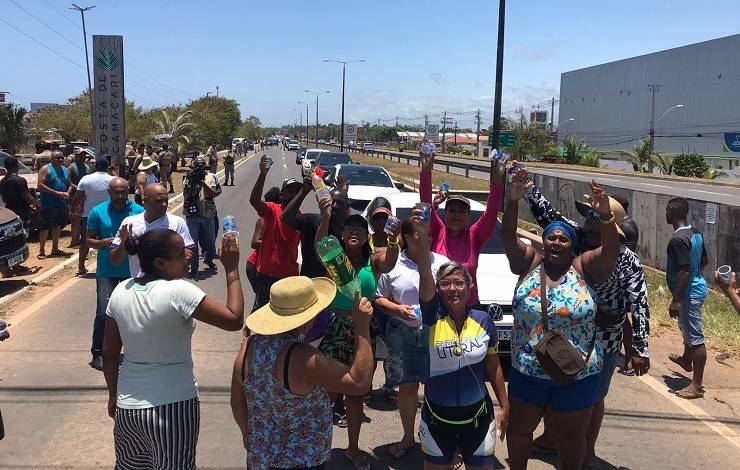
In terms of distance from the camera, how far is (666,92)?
80438mm

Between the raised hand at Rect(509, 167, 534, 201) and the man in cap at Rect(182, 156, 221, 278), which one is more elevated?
the raised hand at Rect(509, 167, 534, 201)

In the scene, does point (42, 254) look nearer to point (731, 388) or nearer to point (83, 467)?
point (83, 467)

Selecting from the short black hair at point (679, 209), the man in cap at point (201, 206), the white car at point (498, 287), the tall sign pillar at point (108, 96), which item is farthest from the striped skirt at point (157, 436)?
the tall sign pillar at point (108, 96)

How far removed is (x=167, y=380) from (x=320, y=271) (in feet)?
7.26

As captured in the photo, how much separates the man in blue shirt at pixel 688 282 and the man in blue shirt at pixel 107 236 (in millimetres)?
4600

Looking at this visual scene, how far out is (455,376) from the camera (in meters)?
3.38

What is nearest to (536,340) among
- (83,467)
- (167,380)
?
(167,380)

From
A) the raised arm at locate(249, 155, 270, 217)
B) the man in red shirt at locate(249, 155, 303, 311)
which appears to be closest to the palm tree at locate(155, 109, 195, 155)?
the raised arm at locate(249, 155, 270, 217)

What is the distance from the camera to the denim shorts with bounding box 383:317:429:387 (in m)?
4.23

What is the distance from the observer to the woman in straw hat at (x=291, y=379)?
2.64m

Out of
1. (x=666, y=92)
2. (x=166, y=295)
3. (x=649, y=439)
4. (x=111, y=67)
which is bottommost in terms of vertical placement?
(x=649, y=439)

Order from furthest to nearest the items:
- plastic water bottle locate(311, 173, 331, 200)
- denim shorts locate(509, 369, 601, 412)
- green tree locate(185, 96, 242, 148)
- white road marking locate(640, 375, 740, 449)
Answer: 1. green tree locate(185, 96, 242, 148)
2. white road marking locate(640, 375, 740, 449)
3. plastic water bottle locate(311, 173, 331, 200)
4. denim shorts locate(509, 369, 601, 412)

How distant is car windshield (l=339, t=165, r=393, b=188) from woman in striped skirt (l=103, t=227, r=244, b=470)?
12582 millimetres

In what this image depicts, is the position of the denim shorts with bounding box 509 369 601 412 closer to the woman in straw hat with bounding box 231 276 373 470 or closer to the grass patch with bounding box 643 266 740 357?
the woman in straw hat with bounding box 231 276 373 470
